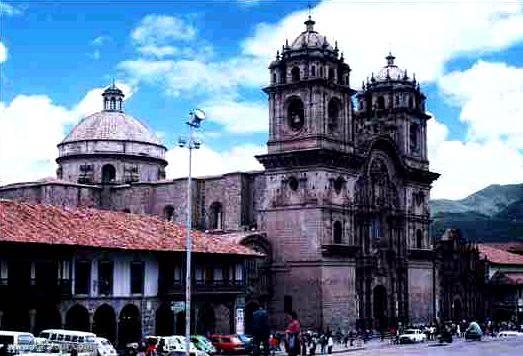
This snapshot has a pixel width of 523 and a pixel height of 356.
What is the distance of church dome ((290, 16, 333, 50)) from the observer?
63.8m

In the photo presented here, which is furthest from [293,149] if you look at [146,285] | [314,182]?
[146,285]

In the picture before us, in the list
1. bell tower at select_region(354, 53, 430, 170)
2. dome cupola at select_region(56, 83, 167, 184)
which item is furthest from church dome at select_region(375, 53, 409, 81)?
dome cupola at select_region(56, 83, 167, 184)

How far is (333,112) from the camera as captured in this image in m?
65.8

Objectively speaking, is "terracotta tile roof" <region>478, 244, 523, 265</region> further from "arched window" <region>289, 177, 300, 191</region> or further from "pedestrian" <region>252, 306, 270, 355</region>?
"pedestrian" <region>252, 306, 270, 355</region>

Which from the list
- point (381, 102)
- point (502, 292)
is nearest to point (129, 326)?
point (381, 102)

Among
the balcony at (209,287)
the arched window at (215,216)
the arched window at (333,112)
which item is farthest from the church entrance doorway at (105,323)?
the arched window at (333,112)

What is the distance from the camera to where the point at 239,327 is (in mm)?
54688

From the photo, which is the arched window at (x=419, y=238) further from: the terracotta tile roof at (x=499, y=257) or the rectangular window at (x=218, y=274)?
the rectangular window at (x=218, y=274)

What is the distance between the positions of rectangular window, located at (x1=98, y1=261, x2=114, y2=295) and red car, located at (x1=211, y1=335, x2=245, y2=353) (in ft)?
21.2

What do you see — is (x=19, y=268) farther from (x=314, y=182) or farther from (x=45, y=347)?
(x=314, y=182)

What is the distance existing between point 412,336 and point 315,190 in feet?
39.7

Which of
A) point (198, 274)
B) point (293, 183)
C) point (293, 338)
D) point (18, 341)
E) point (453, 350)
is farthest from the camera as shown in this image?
point (293, 183)

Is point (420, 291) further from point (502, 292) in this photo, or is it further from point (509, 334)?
point (502, 292)

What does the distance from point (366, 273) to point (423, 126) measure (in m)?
16.9
